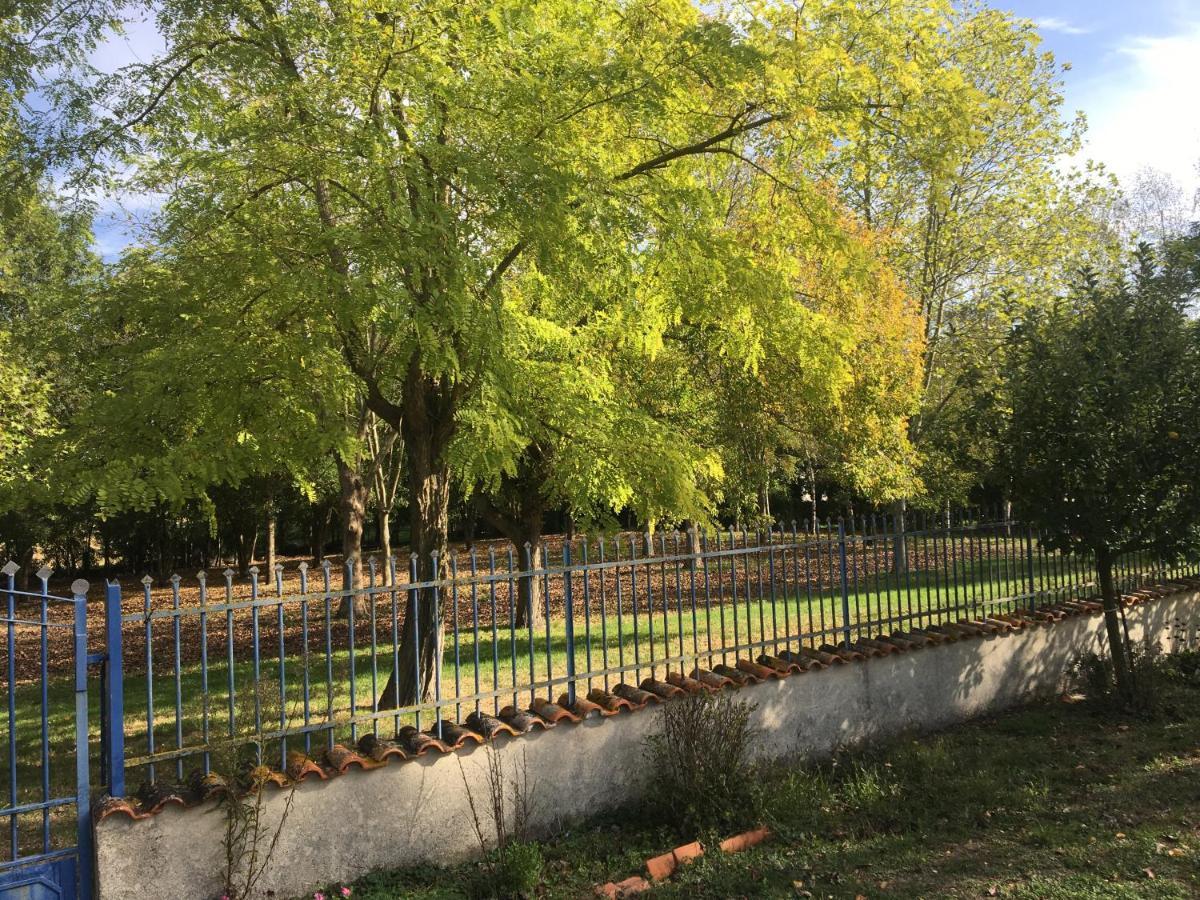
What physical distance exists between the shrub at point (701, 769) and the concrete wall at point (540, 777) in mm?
194

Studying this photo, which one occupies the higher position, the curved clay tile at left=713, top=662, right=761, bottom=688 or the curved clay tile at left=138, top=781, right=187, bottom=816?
the curved clay tile at left=713, top=662, right=761, bottom=688

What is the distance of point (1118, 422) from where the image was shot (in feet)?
24.0

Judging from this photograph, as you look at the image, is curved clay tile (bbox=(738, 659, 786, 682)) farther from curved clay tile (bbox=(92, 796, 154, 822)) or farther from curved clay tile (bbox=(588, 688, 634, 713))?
curved clay tile (bbox=(92, 796, 154, 822))

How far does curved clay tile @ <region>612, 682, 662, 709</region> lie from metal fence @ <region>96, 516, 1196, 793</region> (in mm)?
93

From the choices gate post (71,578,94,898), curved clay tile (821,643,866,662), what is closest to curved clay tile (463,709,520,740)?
gate post (71,578,94,898)

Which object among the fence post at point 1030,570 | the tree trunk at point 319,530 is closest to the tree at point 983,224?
the fence post at point 1030,570

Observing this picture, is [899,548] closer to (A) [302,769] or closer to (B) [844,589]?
(B) [844,589]

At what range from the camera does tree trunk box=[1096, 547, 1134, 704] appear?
764 cm

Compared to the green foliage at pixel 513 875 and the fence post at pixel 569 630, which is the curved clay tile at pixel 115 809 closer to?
the green foliage at pixel 513 875

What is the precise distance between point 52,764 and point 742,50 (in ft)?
28.3

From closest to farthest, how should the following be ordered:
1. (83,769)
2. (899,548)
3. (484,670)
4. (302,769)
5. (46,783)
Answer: (46,783) < (83,769) < (302,769) < (899,548) < (484,670)

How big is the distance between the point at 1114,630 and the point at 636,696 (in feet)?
16.3

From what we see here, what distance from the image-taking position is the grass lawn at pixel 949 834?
4621 mm

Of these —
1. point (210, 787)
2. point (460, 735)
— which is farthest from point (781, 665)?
point (210, 787)
